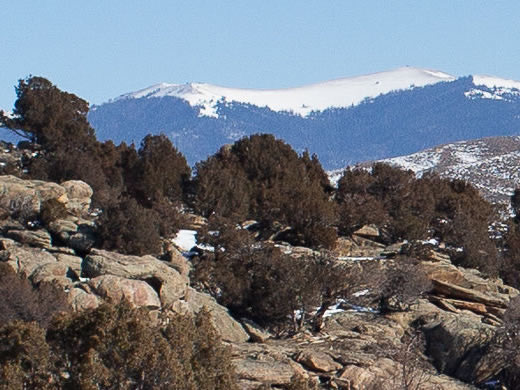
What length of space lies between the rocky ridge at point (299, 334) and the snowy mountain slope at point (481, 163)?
52738 mm

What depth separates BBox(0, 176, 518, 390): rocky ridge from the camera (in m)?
19.8

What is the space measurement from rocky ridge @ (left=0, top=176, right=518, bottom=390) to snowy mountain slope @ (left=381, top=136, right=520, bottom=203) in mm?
52738

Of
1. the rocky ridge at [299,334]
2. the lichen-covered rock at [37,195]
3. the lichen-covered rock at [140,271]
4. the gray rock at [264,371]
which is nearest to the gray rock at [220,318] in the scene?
the rocky ridge at [299,334]

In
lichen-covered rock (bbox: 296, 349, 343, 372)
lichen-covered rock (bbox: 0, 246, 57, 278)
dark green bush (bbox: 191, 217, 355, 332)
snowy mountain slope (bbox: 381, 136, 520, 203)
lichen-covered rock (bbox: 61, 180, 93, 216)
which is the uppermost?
lichen-covered rock (bbox: 61, 180, 93, 216)

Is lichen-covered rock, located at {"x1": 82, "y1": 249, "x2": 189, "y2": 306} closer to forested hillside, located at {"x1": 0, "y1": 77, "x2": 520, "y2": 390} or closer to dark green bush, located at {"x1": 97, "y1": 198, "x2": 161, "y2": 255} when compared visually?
forested hillside, located at {"x1": 0, "y1": 77, "x2": 520, "y2": 390}

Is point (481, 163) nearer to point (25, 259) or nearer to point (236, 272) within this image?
point (236, 272)

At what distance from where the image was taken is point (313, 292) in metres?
23.4

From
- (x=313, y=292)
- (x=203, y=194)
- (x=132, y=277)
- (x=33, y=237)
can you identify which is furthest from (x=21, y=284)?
(x=203, y=194)

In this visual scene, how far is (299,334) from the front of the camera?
23000 mm

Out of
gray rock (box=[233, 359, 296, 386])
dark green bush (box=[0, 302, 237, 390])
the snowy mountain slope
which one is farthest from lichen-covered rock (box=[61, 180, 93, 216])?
the snowy mountain slope

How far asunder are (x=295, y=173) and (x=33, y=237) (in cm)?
1452

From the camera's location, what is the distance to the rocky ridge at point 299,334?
19.8m

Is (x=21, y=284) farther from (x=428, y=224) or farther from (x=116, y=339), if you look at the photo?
(x=428, y=224)

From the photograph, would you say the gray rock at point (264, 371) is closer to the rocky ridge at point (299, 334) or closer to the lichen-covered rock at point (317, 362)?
the rocky ridge at point (299, 334)
